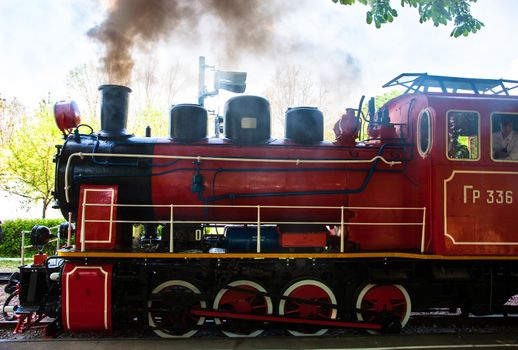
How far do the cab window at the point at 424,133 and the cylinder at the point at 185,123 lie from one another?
325cm

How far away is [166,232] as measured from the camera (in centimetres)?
586

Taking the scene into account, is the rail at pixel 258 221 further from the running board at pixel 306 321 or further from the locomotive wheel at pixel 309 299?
the running board at pixel 306 321

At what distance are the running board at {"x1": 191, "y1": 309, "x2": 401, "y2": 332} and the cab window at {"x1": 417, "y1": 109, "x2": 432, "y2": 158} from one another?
2.44m

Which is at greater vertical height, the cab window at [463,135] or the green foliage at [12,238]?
the cab window at [463,135]

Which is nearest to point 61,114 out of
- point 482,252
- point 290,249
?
point 290,249

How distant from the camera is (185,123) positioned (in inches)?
236

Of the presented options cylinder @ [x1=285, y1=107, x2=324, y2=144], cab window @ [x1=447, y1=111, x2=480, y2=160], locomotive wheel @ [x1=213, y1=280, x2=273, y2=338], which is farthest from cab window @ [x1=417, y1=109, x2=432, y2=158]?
locomotive wheel @ [x1=213, y1=280, x2=273, y2=338]

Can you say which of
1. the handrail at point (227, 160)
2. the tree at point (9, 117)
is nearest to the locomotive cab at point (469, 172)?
the handrail at point (227, 160)

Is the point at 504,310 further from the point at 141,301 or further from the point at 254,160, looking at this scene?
the point at 141,301

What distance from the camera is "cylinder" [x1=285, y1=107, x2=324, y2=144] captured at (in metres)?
6.18

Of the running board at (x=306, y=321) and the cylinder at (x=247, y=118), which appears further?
the cylinder at (x=247, y=118)

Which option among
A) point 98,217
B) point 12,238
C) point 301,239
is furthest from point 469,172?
point 12,238

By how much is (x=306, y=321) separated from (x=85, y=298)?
2.90m

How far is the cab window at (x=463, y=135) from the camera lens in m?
5.59
